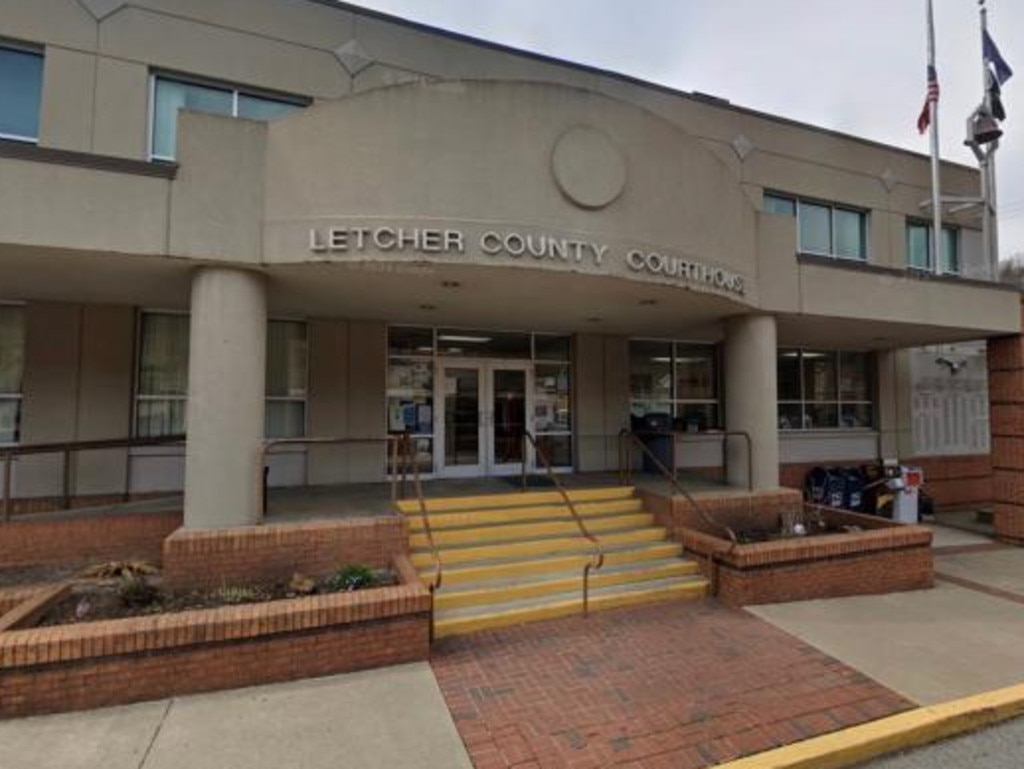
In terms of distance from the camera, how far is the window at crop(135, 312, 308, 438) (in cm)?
875

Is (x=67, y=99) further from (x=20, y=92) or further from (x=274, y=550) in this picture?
(x=274, y=550)

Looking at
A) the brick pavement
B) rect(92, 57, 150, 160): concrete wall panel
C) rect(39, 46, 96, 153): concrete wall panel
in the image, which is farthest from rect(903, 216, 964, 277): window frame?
rect(39, 46, 96, 153): concrete wall panel

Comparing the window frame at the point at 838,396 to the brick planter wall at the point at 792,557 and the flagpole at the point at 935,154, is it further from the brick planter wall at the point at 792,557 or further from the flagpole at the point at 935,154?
the brick planter wall at the point at 792,557

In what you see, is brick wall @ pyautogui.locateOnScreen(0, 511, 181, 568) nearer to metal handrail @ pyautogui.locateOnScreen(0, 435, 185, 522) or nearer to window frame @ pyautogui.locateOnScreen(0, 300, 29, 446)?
metal handrail @ pyautogui.locateOnScreen(0, 435, 185, 522)

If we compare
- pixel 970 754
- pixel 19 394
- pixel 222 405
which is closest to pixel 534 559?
pixel 222 405

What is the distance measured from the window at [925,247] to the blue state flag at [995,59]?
10.9 ft

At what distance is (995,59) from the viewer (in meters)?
12.9

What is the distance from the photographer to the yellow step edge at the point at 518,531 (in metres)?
6.97

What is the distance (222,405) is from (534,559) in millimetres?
3838

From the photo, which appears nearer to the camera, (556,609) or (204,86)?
(556,609)

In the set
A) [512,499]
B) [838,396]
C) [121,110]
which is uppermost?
[121,110]

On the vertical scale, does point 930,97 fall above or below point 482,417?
above

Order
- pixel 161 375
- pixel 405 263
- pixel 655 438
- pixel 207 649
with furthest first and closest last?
pixel 655 438, pixel 161 375, pixel 405 263, pixel 207 649

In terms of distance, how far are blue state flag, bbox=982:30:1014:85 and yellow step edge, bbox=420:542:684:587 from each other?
13.6 meters
